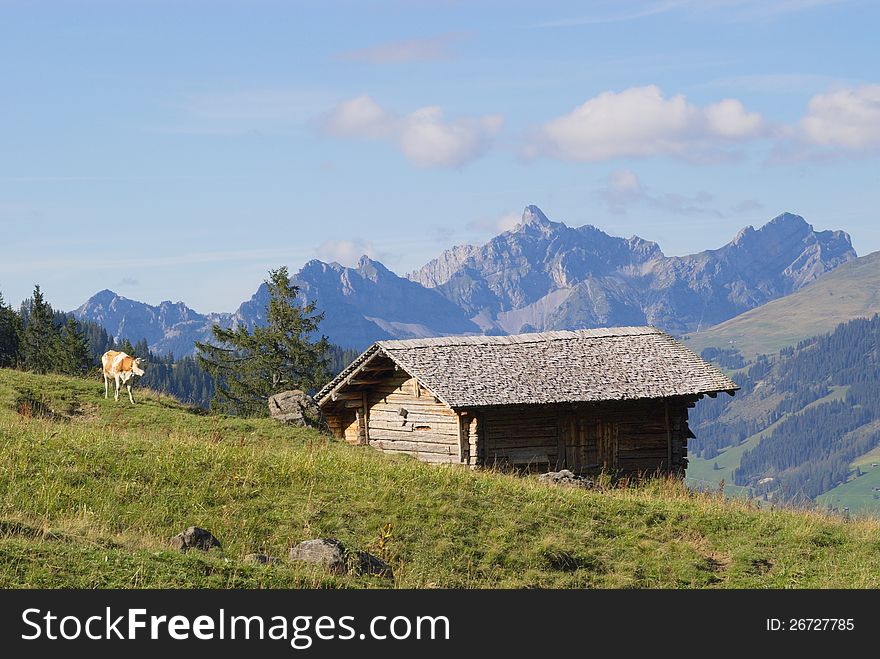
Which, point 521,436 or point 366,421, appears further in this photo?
point 366,421

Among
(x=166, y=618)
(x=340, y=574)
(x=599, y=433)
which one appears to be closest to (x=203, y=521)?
(x=340, y=574)

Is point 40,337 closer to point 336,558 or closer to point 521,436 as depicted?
point 521,436

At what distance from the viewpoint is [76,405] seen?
3191cm

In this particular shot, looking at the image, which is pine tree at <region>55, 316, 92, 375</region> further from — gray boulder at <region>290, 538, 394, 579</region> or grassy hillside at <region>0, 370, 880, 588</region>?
gray boulder at <region>290, 538, 394, 579</region>

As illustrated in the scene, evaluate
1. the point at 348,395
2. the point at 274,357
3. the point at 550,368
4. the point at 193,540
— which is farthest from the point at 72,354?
the point at 193,540

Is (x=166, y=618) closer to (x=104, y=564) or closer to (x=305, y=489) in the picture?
(x=104, y=564)

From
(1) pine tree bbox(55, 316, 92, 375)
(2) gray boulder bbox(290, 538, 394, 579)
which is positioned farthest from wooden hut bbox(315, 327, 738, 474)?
(1) pine tree bbox(55, 316, 92, 375)

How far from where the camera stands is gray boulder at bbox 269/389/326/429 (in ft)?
116

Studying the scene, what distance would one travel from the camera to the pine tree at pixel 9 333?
2852 inches

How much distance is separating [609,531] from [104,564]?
1093 centimetres

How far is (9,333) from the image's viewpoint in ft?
248

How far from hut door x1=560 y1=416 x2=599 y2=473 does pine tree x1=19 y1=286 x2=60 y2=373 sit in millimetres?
54750

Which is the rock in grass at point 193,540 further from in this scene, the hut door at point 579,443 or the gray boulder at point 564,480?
the hut door at point 579,443

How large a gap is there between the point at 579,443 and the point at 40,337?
64.8 metres
